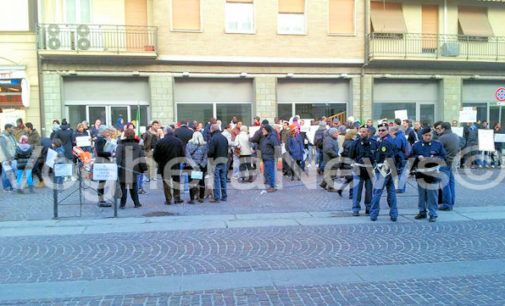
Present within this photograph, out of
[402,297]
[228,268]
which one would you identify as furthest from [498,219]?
[228,268]

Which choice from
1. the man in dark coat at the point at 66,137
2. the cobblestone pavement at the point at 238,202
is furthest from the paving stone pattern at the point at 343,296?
the man in dark coat at the point at 66,137

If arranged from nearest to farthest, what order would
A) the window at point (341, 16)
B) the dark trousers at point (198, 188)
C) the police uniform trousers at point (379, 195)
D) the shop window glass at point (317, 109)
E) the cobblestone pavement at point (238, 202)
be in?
the police uniform trousers at point (379, 195)
the cobblestone pavement at point (238, 202)
the dark trousers at point (198, 188)
the window at point (341, 16)
the shop window glass at point (317, 109)

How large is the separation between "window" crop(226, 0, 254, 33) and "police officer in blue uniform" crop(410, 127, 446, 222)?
12047mm

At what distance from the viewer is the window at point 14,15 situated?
56.1ft

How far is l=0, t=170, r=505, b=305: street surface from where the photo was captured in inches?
191

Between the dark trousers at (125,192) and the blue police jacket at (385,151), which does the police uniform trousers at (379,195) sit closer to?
the blue police jacket at (385,151)

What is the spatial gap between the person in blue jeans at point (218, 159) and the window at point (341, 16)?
11.4m

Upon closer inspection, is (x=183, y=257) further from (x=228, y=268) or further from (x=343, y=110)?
(x=343, y=110)

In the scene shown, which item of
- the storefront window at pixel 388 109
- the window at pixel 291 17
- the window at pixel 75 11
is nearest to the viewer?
the window at pixel 75 11

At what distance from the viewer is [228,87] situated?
1923cm

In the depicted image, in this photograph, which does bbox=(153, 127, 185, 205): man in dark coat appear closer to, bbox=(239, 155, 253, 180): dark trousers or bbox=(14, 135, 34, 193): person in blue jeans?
bbox=(239, 155, 253, 180): dark trousers

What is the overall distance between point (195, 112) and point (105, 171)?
409 inches

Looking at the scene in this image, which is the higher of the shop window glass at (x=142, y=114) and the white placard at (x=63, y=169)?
the shop window glass at (x=142, y=114)

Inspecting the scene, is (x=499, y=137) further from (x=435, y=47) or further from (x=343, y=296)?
(x=343, y=296)
